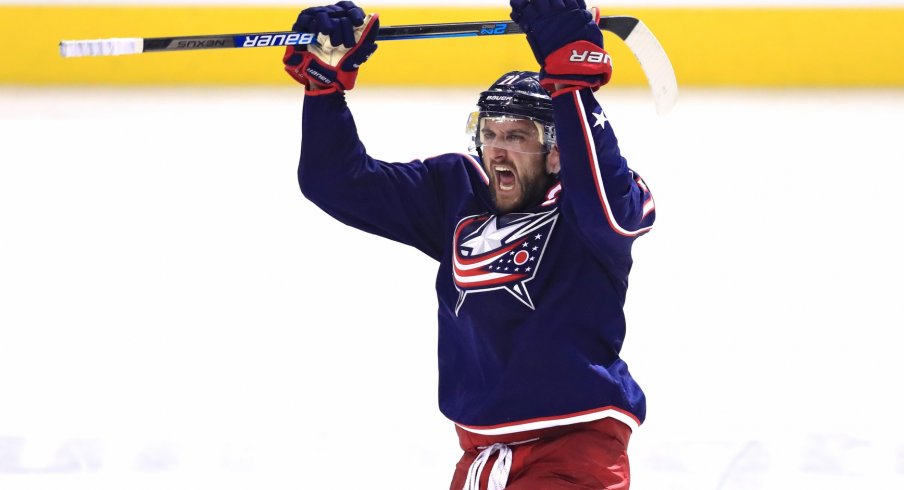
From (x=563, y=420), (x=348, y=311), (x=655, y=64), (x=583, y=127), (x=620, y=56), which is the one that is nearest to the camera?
(x=583, y=127)

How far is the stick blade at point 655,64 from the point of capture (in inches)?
108

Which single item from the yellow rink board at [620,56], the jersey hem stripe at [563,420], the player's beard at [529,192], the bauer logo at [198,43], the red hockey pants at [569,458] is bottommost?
the red hockey pants at [569,458]

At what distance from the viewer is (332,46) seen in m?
2.62

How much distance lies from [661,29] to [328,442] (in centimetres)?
516

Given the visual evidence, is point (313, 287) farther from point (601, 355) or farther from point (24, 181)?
point (601, 355)

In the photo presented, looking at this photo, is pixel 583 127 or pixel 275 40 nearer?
pixel 583 127

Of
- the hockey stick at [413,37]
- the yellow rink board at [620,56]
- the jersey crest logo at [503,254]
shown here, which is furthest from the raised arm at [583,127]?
the yellow rink board at [620,56]

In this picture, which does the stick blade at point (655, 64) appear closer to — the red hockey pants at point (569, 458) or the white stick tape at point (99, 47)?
the red hockey pants at point (569, 458)

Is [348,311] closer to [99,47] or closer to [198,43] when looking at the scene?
[198,43]

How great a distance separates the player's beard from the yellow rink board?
5652 mm

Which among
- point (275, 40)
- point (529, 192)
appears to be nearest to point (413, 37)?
point (275, 40)

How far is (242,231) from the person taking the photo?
216 inches

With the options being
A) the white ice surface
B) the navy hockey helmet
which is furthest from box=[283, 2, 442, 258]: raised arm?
the white ice surface

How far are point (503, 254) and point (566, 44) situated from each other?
39 centimetres
